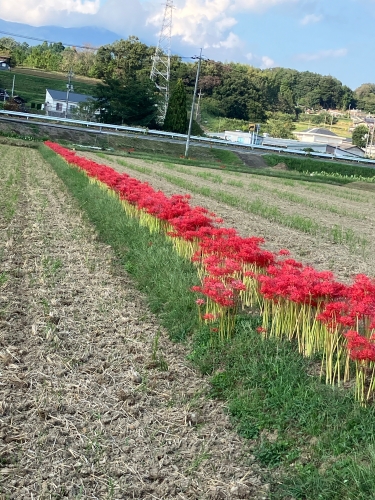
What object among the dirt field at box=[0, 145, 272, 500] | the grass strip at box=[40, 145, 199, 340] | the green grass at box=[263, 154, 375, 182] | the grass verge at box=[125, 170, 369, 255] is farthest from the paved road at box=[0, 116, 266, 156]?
the dirt field at box=[0, 145, 272, 500]

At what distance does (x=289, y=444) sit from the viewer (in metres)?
3.77

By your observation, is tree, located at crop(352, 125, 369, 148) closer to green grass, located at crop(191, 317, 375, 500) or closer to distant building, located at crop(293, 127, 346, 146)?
distant building, located at crop(293, 127, 346, 146)

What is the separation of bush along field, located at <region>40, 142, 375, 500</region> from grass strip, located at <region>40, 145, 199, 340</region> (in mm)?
20

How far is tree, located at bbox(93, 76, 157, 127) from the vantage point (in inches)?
2122

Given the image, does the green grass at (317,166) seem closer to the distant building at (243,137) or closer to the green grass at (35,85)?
the distant building at (243,137)

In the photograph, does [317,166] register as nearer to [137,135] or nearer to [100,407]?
[137,135]

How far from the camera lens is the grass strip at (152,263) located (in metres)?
5.95

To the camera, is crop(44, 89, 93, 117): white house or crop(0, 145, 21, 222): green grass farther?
crop(44, 89, 93, 117): white house

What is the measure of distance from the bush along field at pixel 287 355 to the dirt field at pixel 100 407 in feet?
0.67

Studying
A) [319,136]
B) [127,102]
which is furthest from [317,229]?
[319,136]

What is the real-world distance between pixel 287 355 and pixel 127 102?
5278 cm

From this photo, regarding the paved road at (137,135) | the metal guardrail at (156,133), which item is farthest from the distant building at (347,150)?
the paved road at (137,135)

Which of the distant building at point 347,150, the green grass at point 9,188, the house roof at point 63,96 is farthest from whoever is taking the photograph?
the distant building at point 347,150

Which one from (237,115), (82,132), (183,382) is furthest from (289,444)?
(237,115)
